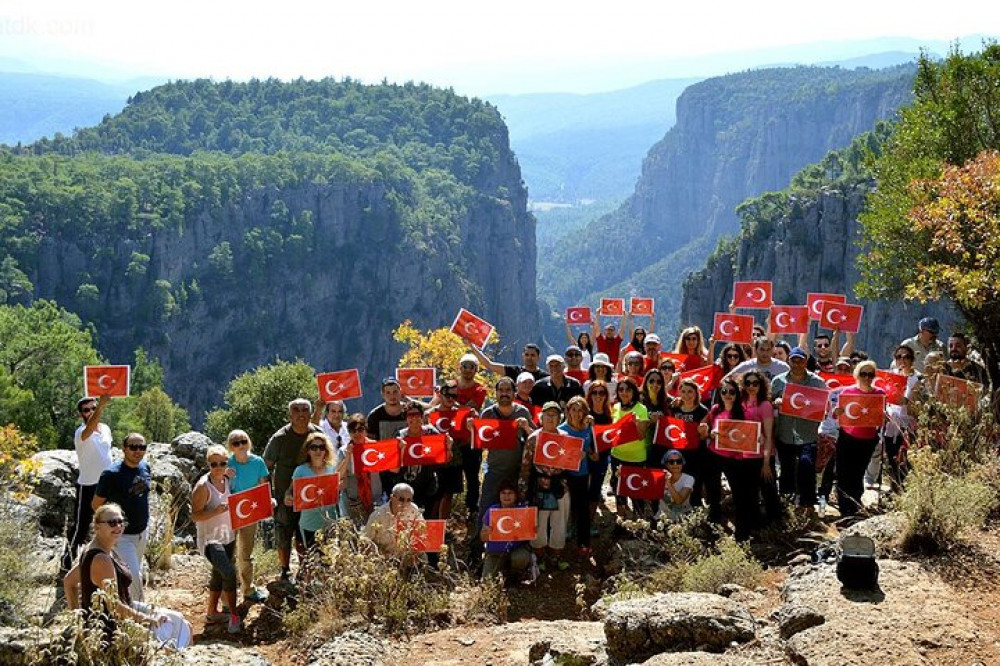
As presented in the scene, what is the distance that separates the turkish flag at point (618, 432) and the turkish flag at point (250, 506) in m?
3.21

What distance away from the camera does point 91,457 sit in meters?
9.35

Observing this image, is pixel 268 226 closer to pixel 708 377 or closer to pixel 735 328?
pixel 735 328

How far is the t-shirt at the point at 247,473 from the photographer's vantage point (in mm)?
8398

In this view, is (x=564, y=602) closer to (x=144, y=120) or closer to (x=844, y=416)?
(x=844, y=416)

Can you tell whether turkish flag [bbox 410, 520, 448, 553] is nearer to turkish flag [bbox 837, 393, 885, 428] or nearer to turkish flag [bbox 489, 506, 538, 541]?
turkish flag [bbox 489, 506, 538, 541]

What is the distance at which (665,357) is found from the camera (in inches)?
448

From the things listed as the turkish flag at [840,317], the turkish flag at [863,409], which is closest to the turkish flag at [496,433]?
the turkish flag at [863,409]

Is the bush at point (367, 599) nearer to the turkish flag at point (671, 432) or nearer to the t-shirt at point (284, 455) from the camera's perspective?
the t-shirt at point (284, 455)

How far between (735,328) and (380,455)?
513cm

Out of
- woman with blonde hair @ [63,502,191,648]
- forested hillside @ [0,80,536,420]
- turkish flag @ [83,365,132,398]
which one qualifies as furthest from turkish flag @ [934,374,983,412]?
forested hillside @ [0,80,536,420]

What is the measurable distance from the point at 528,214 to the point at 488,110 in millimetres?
25046

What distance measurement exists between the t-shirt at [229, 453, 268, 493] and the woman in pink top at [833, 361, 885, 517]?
530 cm

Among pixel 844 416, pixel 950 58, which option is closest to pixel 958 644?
pixel 844 416

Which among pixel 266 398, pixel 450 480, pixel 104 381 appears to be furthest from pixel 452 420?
pixel 266 398
